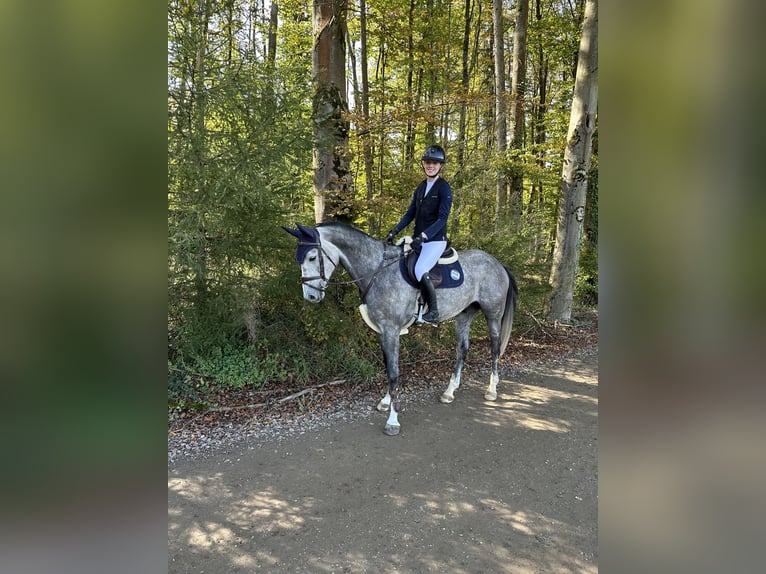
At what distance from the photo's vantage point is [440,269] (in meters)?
5.07

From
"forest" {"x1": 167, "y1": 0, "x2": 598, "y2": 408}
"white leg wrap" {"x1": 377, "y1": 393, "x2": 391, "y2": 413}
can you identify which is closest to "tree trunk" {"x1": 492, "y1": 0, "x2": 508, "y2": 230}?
"forest" {"x1": 167, "y1": 0, "x2": 598, "y2": 408}

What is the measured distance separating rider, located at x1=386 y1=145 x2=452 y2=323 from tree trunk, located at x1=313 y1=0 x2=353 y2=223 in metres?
1.56

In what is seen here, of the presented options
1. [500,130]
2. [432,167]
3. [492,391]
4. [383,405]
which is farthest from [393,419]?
[500,130]

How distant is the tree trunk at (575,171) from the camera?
8.76 meters

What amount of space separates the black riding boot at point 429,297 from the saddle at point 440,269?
0.07 m

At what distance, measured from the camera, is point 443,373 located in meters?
6.66

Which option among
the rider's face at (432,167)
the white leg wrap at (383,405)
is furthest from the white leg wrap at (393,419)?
the rider's face at (432,167)

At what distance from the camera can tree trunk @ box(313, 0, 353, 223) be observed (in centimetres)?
619

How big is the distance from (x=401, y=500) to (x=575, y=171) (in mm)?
8019

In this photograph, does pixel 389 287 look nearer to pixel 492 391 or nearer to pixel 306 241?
pixel 306 241
